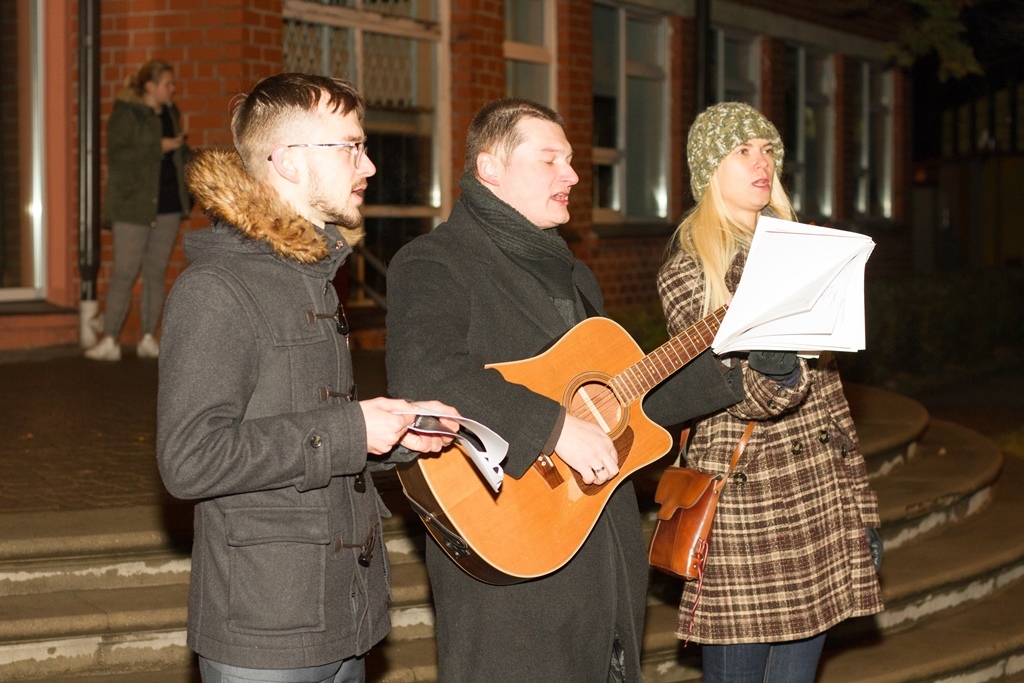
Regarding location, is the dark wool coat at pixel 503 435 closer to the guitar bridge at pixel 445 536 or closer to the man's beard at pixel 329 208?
the guitar bridge at pixel 445 536

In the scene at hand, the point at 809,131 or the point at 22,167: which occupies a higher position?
the point at 809,131

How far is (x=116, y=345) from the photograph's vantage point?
985 centimetres

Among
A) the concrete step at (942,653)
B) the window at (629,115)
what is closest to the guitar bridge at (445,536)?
the concrete step at (942,653)

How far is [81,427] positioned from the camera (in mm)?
7453

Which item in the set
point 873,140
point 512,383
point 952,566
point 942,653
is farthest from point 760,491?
point 873,140

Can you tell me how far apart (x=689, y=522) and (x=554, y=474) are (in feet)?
1.99

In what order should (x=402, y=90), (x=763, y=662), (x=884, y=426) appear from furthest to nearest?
(x=402, y=90)
(x=884, y=426)
(x=763, y=662)

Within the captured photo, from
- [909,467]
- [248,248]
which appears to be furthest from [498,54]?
[248,248]

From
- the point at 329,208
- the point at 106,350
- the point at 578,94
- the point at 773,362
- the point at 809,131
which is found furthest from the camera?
the point at 809,131

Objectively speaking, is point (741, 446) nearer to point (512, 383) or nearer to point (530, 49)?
point (512, 383)

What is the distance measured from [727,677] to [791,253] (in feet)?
4.18

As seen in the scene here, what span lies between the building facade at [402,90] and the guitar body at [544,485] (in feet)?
21.5

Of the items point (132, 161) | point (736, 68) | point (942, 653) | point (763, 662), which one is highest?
point (736, 68)

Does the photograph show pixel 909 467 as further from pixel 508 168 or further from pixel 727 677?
pixel 508 168
